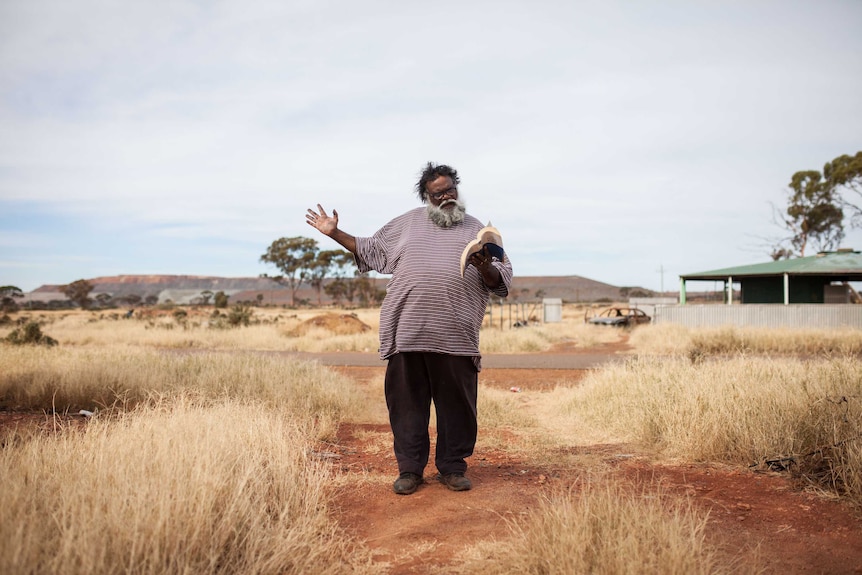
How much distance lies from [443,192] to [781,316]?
71.7 feet

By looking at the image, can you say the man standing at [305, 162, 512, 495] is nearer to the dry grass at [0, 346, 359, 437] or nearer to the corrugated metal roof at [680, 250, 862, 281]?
the dry grass at [0, 346, 359, 437]

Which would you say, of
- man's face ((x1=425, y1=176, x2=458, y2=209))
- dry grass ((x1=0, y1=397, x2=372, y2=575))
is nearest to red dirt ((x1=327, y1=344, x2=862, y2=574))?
dry grass ((x1=0, y1=397, x2=372, y2=575))

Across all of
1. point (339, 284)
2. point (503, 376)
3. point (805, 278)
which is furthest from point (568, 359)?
point (339, 284)

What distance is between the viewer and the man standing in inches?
176

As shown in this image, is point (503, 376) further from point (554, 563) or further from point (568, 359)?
point (554, 563)

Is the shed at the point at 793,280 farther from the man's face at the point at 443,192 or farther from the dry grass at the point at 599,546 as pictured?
the dry grass at the point at 599,546

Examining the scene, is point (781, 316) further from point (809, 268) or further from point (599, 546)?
point (599, 546)

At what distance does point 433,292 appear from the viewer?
4.47 meters

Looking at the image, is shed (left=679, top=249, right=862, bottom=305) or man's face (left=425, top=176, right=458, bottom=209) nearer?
man's face (left=425, top=176, right=458, bottom=209)

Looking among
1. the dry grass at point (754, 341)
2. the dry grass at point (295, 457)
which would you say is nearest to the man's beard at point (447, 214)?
the dry grass at point (295, 457)

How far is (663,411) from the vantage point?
6434 millimetres

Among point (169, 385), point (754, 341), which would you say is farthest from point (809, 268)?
point (169, 385)

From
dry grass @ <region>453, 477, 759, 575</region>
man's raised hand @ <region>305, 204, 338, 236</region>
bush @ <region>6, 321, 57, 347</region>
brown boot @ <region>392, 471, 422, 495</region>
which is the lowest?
brown boot @ <region>392, 471, 422, 495</region>

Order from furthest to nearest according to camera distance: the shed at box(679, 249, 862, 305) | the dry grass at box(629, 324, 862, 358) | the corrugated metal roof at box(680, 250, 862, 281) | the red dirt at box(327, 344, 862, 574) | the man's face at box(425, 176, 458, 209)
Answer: the shed at box(679, 249, 862, 305) < the corrugated metal roof at box(680, 250, 862, 281) < the dry grass at box(629, 324, 862, 358) < the man's face at box(425, 176, 458, 209) < the red dirt at box(327, 344, 862, 574)
